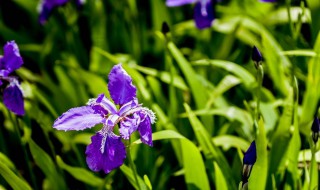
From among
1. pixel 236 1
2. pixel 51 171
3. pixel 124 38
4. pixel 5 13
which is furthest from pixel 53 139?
pixel 5 13

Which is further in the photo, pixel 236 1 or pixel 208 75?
pixel 236 1

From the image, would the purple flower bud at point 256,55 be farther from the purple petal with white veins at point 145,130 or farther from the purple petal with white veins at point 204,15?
the purple petal with white veins at point 204,15

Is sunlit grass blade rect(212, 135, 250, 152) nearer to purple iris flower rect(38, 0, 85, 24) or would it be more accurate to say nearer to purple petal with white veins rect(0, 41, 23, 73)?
purple petal with white veins rect(0, 41, 23, 73)

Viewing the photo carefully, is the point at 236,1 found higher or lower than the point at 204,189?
higher

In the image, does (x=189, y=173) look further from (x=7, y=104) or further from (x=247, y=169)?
(x=7, y=104)

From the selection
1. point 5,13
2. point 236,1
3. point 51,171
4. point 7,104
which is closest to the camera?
point 7,104

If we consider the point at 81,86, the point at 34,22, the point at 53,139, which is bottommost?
the point at 53,139

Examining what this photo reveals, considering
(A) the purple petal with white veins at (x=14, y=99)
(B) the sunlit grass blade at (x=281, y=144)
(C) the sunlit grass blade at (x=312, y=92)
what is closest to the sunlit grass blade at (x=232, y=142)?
(B) the sunlit grass blade at (x=281, y=144)

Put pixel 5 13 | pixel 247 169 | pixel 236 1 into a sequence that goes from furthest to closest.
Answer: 1. pixel 5 13
2. pixel 236 1
3. pixel 247 169
